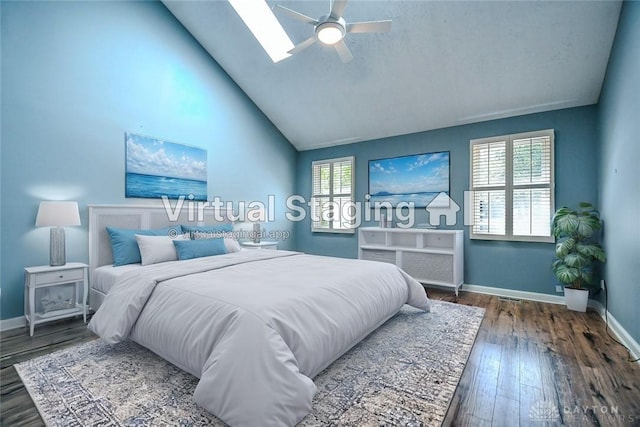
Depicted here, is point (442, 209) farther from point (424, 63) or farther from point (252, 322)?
point (252, 322)

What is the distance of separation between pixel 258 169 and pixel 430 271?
3.40 m

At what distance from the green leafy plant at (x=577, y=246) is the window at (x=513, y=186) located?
381 mm

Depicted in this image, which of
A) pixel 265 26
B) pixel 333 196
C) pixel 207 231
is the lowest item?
pixel 207 231

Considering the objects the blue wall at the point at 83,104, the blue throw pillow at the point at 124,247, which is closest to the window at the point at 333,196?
the blue wall at the point at 83,104

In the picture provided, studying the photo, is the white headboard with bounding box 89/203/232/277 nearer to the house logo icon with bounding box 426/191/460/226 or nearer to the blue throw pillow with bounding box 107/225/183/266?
the blue throw pillow with bounding box 107/225/183/266

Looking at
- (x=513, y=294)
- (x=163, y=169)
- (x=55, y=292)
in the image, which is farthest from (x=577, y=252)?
(x=55, y=292)

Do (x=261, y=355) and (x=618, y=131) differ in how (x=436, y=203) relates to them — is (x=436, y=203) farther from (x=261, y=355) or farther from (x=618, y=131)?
(x=261, y=355)

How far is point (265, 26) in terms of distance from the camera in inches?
161

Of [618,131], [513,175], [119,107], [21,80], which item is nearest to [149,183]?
[119,107]

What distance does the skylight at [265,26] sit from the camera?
3.88 metres

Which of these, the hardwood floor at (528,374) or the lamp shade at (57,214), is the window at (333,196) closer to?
the hardwood floor at (528,374)

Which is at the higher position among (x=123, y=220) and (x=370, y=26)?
(x=370, y=26)

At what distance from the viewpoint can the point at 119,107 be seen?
11.7 feet

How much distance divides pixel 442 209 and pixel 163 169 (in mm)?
4164
